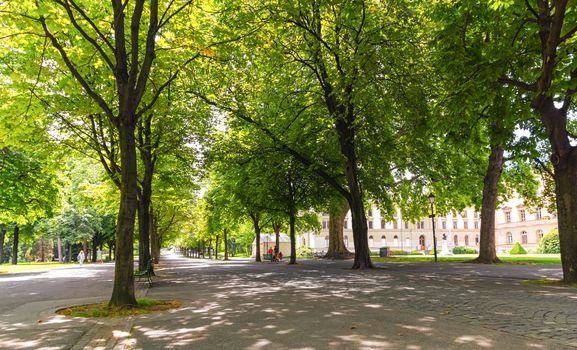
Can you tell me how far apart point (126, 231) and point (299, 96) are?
49.9 ft

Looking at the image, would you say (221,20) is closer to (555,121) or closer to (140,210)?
(140,210)

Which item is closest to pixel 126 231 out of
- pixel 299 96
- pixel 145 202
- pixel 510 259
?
pixel 145 202

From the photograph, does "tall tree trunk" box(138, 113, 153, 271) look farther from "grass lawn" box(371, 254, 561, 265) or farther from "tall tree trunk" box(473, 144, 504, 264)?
"grass lawn" box(371, 254, 561, 265)

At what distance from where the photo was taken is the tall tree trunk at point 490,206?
26.1 metres

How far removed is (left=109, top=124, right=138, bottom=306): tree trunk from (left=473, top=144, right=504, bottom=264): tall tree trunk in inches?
835

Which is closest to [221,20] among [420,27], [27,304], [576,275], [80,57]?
[80,57]

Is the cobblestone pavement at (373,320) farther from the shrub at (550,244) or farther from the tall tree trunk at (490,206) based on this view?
the shrub at (550,244)

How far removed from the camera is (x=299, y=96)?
957 inches

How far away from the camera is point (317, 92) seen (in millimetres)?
23297

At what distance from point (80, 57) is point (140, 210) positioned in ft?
33.1

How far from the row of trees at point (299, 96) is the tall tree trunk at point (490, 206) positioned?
9 cm

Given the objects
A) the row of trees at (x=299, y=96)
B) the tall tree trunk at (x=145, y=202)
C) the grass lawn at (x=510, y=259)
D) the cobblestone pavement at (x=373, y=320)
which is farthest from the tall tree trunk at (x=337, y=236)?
the cobblestone pavement at (x=373, y=320)

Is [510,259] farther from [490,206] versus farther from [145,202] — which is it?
[145,202]

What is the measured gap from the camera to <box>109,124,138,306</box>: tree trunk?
34.3 ft
